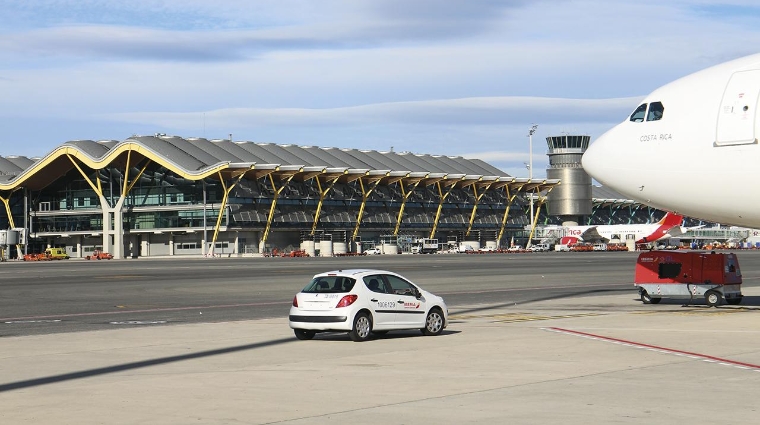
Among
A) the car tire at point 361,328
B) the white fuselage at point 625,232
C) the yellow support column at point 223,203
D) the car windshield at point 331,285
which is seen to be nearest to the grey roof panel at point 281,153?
the yellow support column at point 223,203

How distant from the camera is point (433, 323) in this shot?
79.8 ft

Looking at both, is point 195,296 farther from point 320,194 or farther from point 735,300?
point 320,194

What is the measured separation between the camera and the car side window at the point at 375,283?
23.3m

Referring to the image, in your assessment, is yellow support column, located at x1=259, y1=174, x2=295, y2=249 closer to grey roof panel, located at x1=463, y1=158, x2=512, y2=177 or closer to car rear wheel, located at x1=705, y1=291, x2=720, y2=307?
grey roof panel, located at x1=463, y1=158, x2=512, y2=177

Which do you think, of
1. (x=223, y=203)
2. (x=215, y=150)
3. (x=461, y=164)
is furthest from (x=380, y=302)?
(x=461, y=164)

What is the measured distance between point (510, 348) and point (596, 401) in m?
7.17

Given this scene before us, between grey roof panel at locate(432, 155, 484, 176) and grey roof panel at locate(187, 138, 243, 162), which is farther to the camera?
grey roof panel at locate(432, 155, 484, 176)

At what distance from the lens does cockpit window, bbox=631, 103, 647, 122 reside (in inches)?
1027

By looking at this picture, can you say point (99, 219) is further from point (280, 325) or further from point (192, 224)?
point (280, 325)

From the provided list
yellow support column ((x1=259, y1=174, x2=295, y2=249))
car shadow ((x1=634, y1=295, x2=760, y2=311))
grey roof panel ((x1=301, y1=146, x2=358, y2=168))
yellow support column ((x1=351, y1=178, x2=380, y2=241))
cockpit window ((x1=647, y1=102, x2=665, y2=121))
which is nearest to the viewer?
cockpit window ((x1=647, y1=102, x2=665, y2=121))

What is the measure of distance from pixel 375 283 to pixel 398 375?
678 cm

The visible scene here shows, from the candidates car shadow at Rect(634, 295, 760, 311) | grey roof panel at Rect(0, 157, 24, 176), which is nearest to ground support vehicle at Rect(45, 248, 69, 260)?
grey roof panel at Rect(0, 157, 24, 176)

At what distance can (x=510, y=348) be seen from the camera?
20.8 meters

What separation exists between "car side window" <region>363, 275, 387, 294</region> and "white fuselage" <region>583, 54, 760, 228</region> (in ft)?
22.1
